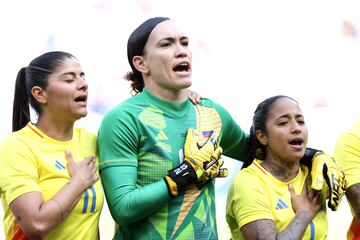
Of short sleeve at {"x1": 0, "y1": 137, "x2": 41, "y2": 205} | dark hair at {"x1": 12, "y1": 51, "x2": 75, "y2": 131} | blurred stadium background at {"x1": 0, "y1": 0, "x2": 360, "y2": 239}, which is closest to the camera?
short sleeve at {"x1": 0, "y1": 137, "x2": 41, "y2": 205}

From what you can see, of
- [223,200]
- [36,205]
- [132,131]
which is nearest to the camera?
[36,205]

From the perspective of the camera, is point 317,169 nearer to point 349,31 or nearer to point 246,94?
point 246,94

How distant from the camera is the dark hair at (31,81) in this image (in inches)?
102

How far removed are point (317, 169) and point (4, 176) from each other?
1.17 metres

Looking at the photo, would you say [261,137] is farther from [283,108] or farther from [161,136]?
[161,136]

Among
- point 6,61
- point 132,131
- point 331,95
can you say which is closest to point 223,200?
point 331,95

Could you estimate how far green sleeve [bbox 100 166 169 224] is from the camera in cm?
251

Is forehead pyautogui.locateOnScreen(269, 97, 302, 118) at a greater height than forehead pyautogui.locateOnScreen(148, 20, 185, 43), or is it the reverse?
forehead pyautogui.locateOnScreen(148, 20, 185, 43)

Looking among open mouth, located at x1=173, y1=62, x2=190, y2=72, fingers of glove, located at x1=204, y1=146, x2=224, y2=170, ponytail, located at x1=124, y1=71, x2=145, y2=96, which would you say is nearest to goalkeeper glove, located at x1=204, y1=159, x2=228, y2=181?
fingers of glove, located at x1=204, y1=146, x2=224, y2=170

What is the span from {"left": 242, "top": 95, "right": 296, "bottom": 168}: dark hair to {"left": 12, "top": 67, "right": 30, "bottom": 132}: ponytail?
90 cm

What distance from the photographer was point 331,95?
5.85m

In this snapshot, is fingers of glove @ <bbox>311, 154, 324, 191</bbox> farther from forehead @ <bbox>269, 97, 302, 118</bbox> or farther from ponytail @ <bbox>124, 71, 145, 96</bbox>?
ponytail @ <bbox>124, 71, 145, 96</bbox>

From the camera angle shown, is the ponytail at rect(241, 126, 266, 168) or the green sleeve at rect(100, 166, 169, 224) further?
the ponytail at rect(241, 126, 266, 168)

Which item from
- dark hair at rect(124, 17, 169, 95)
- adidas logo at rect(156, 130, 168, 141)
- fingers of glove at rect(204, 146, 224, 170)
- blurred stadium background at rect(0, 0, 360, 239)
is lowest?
blurred stadium background at rect(0, 0, 360, 239)
